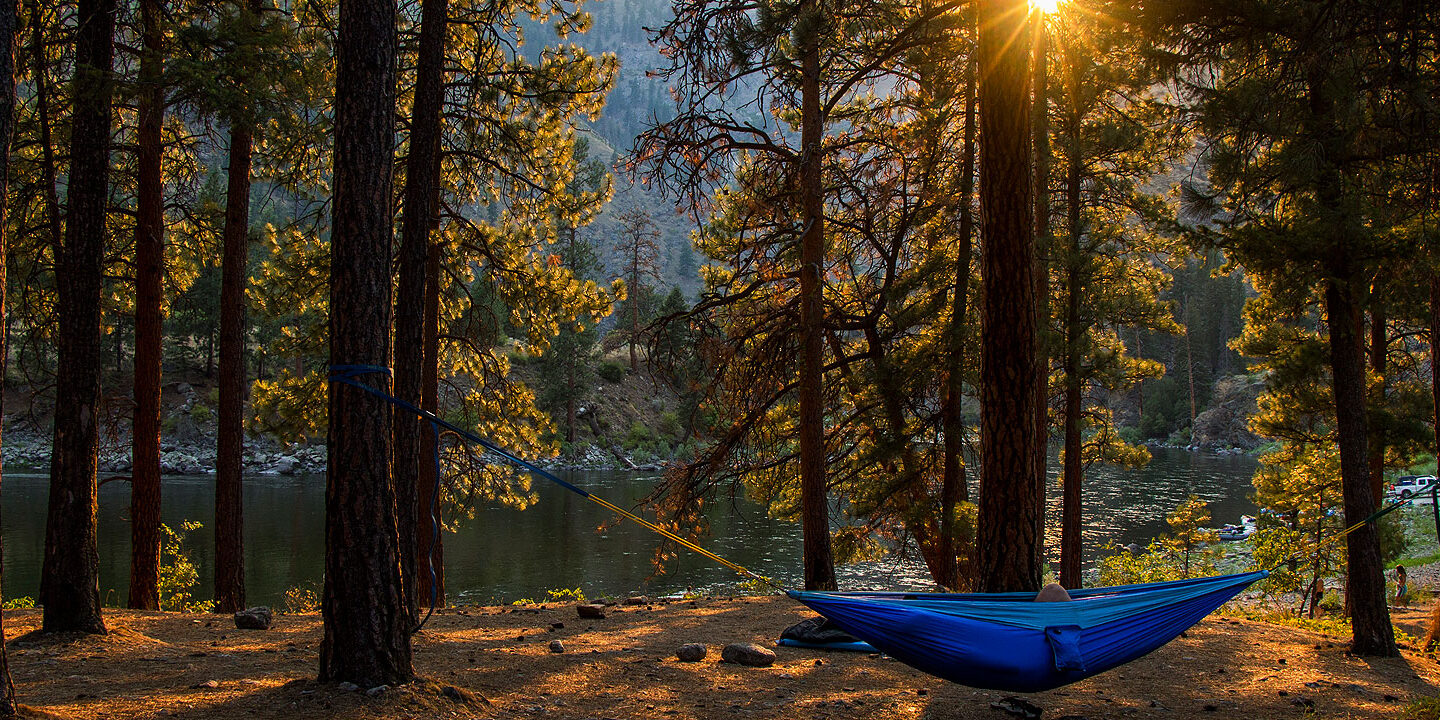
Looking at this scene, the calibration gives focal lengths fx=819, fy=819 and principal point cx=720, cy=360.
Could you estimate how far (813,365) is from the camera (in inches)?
317

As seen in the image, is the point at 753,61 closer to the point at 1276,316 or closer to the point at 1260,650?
the point at 1260,650

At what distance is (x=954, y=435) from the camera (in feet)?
29.0

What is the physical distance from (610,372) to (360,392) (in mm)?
42086

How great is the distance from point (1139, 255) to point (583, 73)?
7.18m

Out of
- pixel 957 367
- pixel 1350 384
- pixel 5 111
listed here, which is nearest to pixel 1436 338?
pixel 1350 384

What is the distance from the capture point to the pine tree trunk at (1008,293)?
4.14 meters

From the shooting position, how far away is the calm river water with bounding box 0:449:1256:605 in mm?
14734

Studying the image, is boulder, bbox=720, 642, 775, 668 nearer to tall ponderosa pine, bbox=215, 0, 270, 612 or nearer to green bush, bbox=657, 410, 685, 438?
tall ponderosa pine, bbox=215, 0, 270, 612

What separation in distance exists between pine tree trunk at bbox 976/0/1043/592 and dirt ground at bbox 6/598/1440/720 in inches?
37.7

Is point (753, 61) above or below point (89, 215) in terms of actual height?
above

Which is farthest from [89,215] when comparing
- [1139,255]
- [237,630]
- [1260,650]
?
[1139,255]

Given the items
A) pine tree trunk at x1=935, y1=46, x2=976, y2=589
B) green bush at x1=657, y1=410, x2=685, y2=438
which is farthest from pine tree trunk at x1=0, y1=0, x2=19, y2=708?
green bush at x1=657, y1=410, x2=685, y2=438

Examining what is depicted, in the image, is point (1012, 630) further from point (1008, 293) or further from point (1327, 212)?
point (1327, 212)

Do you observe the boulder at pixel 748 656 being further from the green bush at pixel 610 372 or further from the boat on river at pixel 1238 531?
the green bush at pixel 610 372
